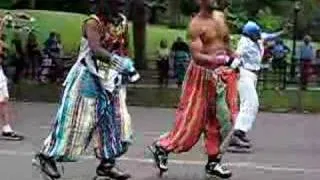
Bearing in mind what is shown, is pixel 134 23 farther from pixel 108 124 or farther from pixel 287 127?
pixel 108 124

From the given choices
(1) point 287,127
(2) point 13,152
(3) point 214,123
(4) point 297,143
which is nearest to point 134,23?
(1) point 287,127

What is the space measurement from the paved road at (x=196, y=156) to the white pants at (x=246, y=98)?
43 centimetres

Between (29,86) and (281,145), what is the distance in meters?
12.7

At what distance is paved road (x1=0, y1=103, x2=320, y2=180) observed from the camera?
32.4ft

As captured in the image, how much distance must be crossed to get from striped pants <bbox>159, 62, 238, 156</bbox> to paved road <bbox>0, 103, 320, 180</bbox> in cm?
43

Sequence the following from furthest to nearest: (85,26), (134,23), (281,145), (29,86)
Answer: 1. (134,23)
2. (29,86)
3. (281,145)
4. (85,26)

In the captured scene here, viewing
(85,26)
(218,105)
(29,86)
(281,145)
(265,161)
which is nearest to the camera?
(85,26)

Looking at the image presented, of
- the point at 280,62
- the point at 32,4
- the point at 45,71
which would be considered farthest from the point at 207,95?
the point at 32,4

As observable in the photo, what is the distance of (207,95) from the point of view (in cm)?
938

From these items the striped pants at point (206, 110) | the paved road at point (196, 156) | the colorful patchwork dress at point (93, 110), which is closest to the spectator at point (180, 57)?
the paved road at point (196, 156)

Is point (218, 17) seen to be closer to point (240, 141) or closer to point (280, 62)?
point (240, 141)

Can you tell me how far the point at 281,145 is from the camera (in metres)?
13.1

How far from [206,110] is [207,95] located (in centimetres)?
15

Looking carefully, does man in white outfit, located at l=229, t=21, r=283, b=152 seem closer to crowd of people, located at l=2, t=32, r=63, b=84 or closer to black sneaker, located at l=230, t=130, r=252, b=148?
black sneaker, located at l=230, t=130, r=252, b=148
